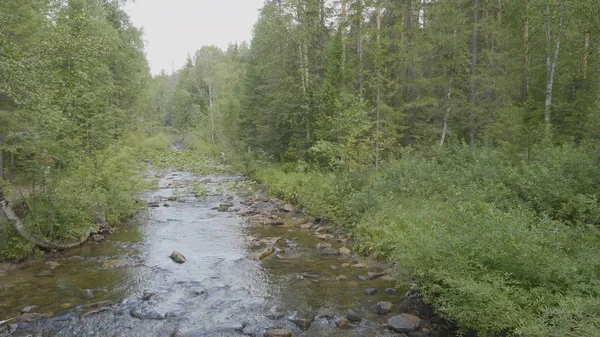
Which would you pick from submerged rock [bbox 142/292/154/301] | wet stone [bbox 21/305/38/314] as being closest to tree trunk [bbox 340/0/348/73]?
submerged rock [bbox 142/292/154/301]

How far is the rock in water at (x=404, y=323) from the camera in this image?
22.8 ft

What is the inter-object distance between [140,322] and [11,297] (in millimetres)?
3472

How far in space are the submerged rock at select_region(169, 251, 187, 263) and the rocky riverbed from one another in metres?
0.03

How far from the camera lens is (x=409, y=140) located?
2222cm

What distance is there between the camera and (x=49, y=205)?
37.6 feet

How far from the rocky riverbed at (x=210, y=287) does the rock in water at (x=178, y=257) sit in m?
0.03

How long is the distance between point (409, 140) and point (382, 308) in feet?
51.9

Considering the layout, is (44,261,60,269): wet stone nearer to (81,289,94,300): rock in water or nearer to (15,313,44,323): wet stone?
(81,289,94,300): rock in water

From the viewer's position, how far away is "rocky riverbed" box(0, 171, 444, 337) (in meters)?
7.27

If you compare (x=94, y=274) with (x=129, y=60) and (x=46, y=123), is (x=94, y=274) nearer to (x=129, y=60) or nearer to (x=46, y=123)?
(x=46, y=123)

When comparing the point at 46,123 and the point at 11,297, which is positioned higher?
the point at 46,123

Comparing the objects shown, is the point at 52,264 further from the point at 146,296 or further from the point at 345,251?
the point at 345,251

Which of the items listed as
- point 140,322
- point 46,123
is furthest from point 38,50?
point 140,322

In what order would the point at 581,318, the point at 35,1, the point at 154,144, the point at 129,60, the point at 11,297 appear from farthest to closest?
the point at 154,144, the point at 129,60, the point at 35,1, the point at 11,297, the point at 581,318
